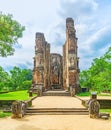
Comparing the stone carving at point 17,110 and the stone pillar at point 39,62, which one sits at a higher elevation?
the stone pillar at point 39,62

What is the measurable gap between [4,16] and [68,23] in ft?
69.1

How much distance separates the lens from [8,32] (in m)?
19.2

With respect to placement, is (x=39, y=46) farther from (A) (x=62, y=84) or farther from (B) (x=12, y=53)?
(B) (x=12, y=53)

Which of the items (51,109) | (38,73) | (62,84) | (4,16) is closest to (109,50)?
(51,109)

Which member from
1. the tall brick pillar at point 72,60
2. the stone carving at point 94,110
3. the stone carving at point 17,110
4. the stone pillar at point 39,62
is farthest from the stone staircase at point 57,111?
the stone pillar at point 39,62

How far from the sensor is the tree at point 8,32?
1881 centimetres

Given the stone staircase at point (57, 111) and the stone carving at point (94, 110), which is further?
the stone staircase at point (57, 111)

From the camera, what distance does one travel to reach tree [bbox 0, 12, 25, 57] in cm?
1881

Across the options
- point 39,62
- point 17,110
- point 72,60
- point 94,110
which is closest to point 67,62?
point 72,60

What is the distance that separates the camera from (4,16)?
19.0m

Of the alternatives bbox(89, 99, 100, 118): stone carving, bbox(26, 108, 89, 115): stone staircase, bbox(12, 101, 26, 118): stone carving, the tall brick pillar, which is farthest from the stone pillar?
bbox(89, 99, 100, 118): stone carving

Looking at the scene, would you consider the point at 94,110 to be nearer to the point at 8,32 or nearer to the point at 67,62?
the point at 8,32

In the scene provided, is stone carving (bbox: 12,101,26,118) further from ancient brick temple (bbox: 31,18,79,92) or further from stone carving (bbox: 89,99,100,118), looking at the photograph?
ancient brick temple (bbox: 31,18,79,92)

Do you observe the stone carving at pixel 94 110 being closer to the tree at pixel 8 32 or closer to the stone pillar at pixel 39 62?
the tree at pixel 8 32
